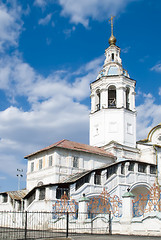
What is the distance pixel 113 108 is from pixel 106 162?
284 inches

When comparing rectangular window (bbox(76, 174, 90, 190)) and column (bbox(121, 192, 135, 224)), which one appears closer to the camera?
column (bbox(121, 192, 135, 224))

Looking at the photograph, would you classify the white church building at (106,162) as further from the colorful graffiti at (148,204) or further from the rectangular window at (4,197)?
the colorful graffiti at (148,204)

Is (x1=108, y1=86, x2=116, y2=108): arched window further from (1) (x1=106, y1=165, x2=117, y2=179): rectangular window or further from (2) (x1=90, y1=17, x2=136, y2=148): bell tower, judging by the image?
(1) (x1=106, y1=165, x2=117, y2=179): rectangular window

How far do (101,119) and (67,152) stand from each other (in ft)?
26.2

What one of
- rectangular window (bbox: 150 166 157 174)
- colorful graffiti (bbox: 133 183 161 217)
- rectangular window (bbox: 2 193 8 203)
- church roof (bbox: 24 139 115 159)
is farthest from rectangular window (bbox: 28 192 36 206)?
rectangular window (bbox: 150 166 157 174)

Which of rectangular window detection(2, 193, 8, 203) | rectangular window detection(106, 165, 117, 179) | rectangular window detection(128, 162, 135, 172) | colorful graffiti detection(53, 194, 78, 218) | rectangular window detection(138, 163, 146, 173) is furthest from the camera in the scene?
rectangular window detection(2, 193, 8, 203)

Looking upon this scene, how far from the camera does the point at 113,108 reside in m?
35.5

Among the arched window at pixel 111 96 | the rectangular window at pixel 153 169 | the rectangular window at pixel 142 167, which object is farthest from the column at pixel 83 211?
the arched window at pixel 111 96

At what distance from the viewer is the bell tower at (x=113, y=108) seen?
1382 inches

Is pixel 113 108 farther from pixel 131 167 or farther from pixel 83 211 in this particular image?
pixel 83 211

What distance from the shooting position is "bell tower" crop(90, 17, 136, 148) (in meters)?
35.1

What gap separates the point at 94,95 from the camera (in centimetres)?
3778

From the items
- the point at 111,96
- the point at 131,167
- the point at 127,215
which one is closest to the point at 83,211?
the point at 127,215

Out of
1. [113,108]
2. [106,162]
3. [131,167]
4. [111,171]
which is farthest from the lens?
[113,108]
